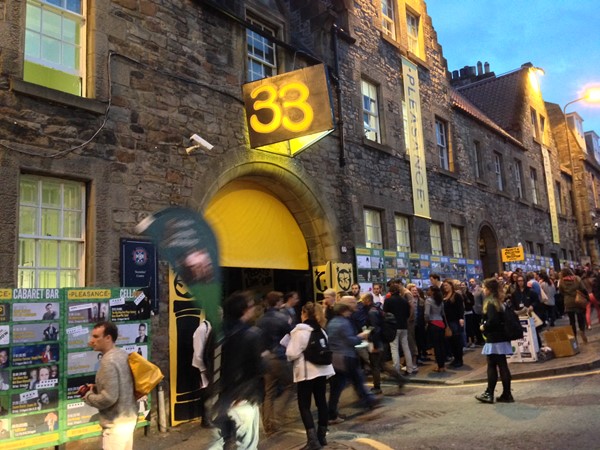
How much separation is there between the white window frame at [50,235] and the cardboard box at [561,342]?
8.27 metres

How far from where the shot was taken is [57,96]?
7.01 metres

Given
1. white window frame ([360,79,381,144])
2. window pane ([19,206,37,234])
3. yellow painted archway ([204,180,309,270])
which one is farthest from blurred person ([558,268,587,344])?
window pane ([19,206,37,234])

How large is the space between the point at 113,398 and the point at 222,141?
20.3 feet

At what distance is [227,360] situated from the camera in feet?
14.0

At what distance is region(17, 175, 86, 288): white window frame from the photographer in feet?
22.4

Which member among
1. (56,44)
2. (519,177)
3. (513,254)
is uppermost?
(519,177)

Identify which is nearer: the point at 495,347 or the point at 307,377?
the point at 307,377

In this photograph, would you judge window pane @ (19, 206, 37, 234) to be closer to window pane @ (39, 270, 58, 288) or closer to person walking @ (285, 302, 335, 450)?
window pane @ (39, 270, 58, 288)

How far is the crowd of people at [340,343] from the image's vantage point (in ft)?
14.0

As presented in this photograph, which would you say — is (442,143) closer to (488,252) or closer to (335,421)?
(488,252)

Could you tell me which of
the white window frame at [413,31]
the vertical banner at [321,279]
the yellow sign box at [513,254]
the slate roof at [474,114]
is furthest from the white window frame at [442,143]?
the vertical banner at [321,279]

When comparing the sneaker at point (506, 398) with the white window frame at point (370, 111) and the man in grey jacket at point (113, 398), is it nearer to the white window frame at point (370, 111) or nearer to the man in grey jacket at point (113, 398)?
the man in grey jacket at point (113, 398)

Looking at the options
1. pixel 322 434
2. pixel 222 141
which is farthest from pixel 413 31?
pixel 322 434

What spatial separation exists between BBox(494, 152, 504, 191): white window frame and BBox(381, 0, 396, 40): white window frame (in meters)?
7.90
